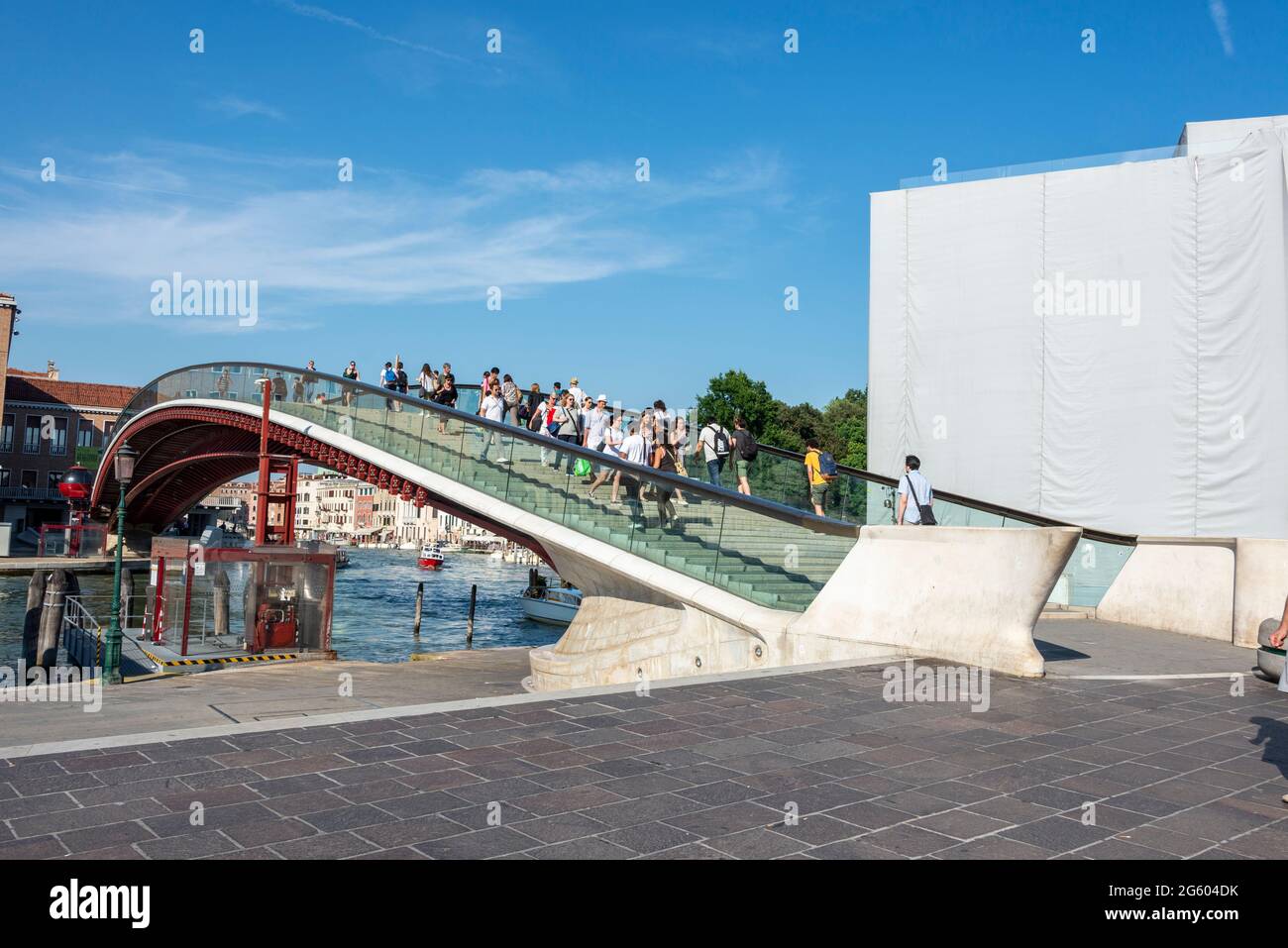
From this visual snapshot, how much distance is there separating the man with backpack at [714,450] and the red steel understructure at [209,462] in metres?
2.97

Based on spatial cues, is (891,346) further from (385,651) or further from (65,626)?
(65,626)

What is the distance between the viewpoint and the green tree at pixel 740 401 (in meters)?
66.9

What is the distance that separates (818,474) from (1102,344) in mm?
12829

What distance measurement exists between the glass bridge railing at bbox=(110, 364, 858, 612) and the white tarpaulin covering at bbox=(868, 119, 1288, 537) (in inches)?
522

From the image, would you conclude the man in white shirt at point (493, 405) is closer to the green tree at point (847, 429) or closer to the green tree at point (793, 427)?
the green tree at point (847, 429)

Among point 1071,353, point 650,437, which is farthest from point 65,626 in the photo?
point 1071,353

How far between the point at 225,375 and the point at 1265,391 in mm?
25387

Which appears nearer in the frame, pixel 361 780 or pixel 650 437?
pixel 361 780

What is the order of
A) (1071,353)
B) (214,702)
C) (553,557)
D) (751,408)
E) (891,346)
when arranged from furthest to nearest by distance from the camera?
(751,408) < (891,346) < (1071,353) < (553,557) < (214,702)

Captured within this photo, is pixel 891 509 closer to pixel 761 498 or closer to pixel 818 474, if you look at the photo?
pixel 818 474

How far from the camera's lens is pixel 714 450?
15297 mm

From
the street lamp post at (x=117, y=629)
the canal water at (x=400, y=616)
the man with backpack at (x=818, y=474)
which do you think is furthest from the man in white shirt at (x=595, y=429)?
the canal water at (x=400, y=616)

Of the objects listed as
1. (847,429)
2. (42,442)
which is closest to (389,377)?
(847,429)

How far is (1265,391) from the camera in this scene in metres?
21.6
